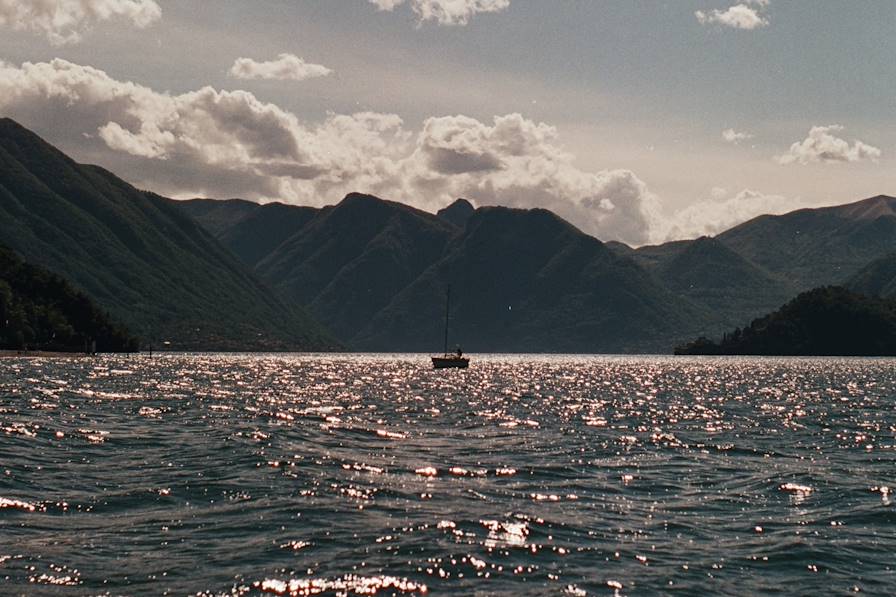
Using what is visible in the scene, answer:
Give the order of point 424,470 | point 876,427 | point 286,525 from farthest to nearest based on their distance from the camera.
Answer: point 876,427, point 424,470, point 286,525

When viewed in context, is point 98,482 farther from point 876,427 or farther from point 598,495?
point 876,427

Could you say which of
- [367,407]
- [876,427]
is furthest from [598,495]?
[367,407]

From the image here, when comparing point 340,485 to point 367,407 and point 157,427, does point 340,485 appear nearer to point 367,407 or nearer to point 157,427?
point 157,427

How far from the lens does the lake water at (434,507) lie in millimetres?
19203

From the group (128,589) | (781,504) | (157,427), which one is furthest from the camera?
(157,427)

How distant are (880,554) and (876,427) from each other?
39690 millimetres

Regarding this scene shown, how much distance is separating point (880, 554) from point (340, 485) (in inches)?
641

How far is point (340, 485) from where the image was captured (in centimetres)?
3055

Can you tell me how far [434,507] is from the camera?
26828 mm

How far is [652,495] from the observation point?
30172 millimetres

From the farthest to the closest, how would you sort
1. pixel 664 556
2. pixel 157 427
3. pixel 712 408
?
pixel 712 408 < pixel 157 427 < pixel 664 556

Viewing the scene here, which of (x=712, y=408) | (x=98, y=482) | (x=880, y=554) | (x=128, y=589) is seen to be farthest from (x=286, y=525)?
(x=712, y=408)

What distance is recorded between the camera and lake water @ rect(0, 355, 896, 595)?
1920 cm

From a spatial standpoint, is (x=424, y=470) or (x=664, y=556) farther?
(x=424, y=470)
